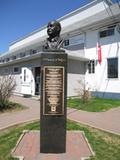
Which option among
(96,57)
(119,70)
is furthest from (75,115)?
(96,57)

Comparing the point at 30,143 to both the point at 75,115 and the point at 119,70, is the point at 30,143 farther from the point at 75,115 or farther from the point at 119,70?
the point at 119,70

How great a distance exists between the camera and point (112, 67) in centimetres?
1945

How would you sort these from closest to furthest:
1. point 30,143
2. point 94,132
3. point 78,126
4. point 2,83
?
point 30,143
point 94,132
point 78,126
point 2,83

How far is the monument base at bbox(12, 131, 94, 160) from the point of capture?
21.1ft

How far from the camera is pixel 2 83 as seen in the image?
48.2 ft

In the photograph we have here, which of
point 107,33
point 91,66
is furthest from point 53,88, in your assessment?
point 91,66

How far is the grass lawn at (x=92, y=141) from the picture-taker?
6.54m

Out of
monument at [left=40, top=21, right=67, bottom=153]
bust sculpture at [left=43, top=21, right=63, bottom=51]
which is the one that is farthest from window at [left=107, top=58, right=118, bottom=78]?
monument at [left=40, top=21, right=67, bottom=153]

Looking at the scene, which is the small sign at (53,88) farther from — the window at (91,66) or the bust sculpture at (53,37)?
the window at (91,66)

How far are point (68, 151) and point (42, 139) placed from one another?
74 cm

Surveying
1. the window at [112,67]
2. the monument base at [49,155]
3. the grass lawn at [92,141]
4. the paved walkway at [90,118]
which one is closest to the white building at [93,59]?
the window at [112,67]

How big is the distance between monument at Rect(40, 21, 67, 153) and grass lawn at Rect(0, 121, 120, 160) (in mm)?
956

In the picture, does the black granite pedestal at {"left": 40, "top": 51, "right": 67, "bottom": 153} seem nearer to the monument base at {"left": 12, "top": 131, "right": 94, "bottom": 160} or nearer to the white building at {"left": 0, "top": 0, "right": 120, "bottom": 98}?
the monument base at {"left": 12, "top": 131, "right": 94, "bottom": 160}

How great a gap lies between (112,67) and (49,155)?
13.8 m
